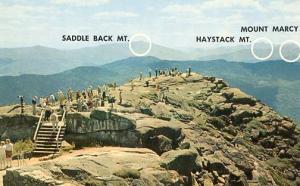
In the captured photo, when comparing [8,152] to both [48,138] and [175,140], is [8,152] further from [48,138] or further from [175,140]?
[175,140]

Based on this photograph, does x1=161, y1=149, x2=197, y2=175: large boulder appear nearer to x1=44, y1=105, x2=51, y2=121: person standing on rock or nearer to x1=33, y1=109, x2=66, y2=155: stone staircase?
x1=33, y1=109, x2=66, y2=155: stone staircase

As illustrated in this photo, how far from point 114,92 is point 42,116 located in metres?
38.5

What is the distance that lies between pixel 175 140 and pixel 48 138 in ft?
35.7

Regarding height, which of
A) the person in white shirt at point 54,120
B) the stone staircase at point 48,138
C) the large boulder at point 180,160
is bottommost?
the large boulder at point 180,160

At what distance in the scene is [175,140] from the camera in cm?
4531

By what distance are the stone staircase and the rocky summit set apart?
72 centimetres

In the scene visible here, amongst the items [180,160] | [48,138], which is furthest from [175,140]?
[48,138]

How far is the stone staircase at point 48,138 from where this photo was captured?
140 ft

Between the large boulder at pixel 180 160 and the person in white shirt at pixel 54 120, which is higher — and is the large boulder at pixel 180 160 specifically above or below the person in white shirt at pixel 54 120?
below

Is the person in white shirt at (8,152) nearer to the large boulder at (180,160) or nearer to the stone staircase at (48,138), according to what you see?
the stone staircase at (48,138)

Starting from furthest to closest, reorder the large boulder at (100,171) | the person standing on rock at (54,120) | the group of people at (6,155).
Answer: the person standing on rock at (54,120), the group of people at (6,155), the large boulder at (100,171)

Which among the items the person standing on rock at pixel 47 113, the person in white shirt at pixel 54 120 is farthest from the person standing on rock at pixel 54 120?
the person standing on rock at pixel 47 113

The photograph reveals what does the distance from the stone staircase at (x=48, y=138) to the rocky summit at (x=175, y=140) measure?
72 centimetres

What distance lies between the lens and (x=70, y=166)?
31031 mm
